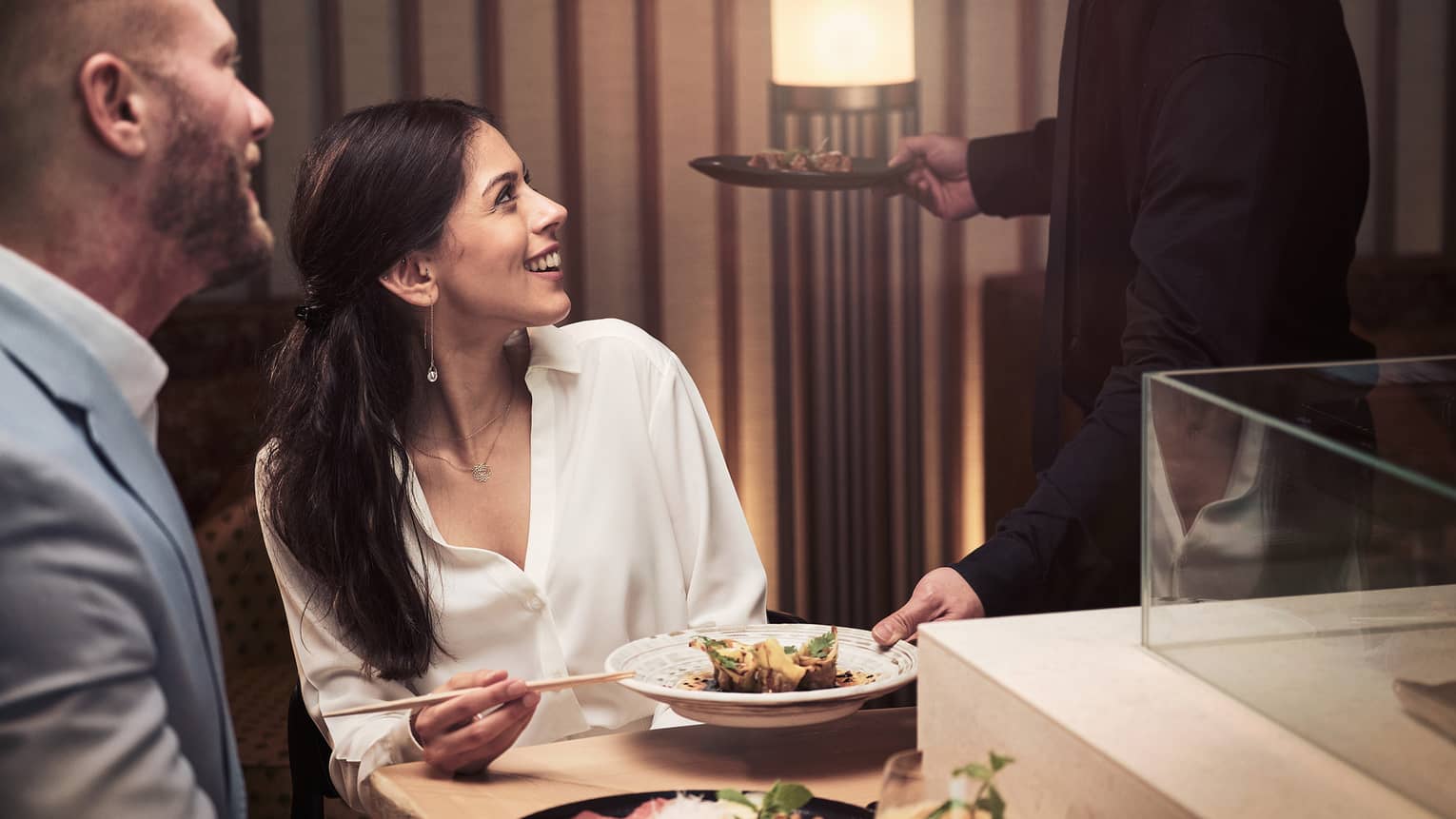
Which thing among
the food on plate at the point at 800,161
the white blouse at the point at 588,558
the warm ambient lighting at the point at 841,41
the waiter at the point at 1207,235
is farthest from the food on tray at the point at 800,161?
the waiter at the point at 1207,235

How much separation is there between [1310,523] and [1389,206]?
2834 millimetres

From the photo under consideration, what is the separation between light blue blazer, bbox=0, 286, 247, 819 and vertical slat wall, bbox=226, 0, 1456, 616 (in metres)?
2.50

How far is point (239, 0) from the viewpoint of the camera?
10.4ft

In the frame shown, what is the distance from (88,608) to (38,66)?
0.93 ft

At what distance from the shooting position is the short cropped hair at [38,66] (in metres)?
0.76

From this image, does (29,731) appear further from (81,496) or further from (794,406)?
(794,406)

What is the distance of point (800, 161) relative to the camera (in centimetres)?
298

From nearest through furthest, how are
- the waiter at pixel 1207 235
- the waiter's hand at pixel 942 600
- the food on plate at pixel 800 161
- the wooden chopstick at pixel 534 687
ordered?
the wooden chopstick at pixel 534 687, the waiter's hand at pixel 942 600, the waiter at pixel 1207 235, the food on plate at pixel 800 161

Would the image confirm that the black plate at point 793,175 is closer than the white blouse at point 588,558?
No

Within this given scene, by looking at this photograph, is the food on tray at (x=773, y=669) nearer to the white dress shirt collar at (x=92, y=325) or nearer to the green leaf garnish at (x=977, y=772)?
the green leaf garnish at (x=977, y=772)

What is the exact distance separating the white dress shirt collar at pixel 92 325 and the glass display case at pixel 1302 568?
656 millimetres

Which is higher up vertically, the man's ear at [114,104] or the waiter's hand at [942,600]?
the man's ear at [114,104]

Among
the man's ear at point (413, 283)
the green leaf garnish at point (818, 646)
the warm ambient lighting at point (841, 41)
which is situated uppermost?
the warm ambient lighting at point (841, 41)

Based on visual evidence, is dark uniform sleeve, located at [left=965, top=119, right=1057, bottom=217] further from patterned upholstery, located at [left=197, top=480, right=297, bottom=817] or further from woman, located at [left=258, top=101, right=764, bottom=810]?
patterned upholstery, located at [left=197, top=480, right=297, bottom=817]
